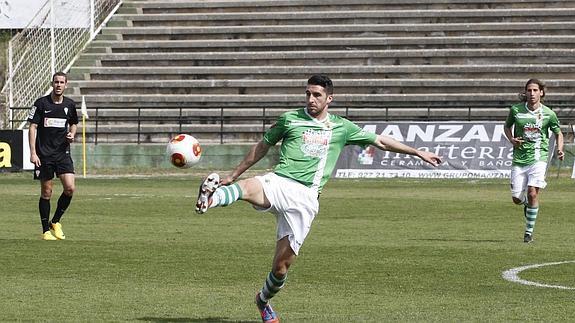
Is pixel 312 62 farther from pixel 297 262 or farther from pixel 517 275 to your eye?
pixel 517 275

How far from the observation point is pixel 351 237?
1788 cm

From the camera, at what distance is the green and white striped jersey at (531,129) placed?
1734cm

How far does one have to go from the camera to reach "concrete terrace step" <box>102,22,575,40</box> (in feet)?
135

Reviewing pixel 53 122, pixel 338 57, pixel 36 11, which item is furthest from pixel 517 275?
pixel 36 11

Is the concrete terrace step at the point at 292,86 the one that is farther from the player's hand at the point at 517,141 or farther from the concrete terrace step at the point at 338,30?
the player's hand at the point at 517,141

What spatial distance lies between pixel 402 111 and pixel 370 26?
474cm

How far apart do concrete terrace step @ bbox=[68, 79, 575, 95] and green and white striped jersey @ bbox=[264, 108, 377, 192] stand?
30.4m

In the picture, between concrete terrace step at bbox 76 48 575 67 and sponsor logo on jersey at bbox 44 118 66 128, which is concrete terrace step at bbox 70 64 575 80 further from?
sponsor logo on jersey at bbox 44 118 66 128

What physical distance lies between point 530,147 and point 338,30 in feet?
84.2

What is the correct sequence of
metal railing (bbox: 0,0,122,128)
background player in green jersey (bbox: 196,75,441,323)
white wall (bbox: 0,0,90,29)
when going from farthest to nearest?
white wall (bbox: 0,0,90,29) < metal railing (bbox: 0,0,122,128) < background player in green jersey (bbox: 196,75,441,323)

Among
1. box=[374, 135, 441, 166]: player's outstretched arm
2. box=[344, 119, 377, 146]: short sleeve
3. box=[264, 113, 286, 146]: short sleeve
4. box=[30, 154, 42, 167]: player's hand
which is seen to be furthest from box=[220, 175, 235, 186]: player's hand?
box=[30, 154, 42, 167]: player's hand

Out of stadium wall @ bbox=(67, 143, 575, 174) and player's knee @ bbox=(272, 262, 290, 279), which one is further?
stadium wall @ bbox=(67, 143, 575, 174)

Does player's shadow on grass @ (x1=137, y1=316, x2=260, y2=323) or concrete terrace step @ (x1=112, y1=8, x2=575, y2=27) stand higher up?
concrete terrace step @ (x1=112, y1=8, x2=575, y2=27)

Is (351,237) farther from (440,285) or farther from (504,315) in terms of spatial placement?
(504,315)
